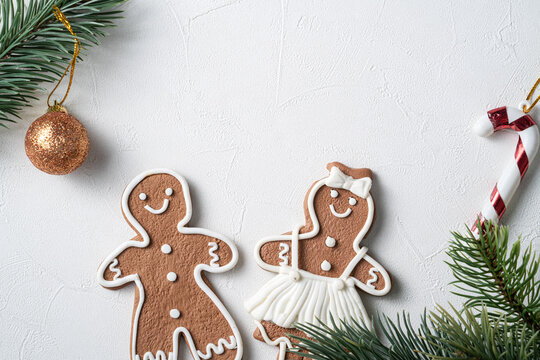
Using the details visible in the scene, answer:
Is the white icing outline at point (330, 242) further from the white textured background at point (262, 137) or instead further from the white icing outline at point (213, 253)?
the white icing outline at point (213, 253)

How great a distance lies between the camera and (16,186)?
871 millimetres

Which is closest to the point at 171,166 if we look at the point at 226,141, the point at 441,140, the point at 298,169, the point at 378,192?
the point at 226,141

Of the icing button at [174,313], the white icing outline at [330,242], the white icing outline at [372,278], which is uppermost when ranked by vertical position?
the white icing outline at [330,242]

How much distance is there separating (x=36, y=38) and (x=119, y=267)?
0.39 meters

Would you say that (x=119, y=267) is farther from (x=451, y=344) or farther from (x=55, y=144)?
(x=451, y=344)

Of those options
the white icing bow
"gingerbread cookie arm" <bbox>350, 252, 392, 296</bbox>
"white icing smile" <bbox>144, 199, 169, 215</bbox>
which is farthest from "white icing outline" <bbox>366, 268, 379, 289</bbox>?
"white icing smile" <bbox>144, 199, 169, 215</bbox>

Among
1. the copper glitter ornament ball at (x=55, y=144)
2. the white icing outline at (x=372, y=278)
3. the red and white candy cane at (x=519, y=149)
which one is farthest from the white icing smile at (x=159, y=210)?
the red and white candy cane at (x=519, y=149)

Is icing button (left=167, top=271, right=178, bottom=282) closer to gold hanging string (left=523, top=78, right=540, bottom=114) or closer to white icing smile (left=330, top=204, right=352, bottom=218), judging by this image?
white icing smile (left=330, top=204, right=352, bottom=218)

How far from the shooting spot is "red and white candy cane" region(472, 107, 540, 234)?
83cm

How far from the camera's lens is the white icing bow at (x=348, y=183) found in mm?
836

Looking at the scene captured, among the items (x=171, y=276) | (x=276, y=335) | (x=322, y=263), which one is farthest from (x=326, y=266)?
(x=171, y=276)

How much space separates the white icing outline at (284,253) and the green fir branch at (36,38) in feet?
1.44

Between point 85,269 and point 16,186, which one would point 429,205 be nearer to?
point 85,269

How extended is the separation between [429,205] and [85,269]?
0.58m
